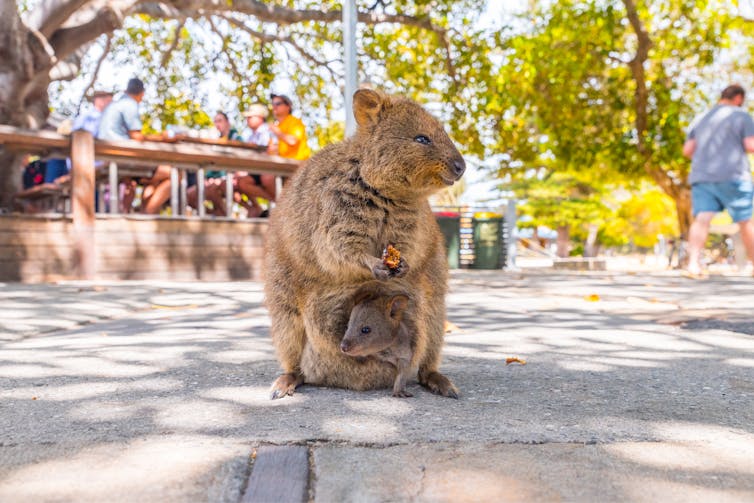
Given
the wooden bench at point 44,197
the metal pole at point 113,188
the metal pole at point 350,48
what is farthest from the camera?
the metal pole at point 350,48

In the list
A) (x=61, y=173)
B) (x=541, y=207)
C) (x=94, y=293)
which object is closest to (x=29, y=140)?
(x=61, y=173)

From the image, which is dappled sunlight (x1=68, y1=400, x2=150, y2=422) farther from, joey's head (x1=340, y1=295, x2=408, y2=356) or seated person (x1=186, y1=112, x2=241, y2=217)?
seated person (x1=186, y1=112, x2=241, y2=217)

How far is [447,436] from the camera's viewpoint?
2205 mm

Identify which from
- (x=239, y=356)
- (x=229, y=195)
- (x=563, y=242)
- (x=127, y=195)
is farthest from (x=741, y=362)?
(x=563, y=242)

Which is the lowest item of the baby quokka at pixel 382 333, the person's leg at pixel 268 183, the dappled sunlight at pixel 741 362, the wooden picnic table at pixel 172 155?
the dappled sunlight at pixel 741 362

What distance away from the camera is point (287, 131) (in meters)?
10.8

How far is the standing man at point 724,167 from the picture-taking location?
9164 mm

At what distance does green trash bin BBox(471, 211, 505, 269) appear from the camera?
734 inches

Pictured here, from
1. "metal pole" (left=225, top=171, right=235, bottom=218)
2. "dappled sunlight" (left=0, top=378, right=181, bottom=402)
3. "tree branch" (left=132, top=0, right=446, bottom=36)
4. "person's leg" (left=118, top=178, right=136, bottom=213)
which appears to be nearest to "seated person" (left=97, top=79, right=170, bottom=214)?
"metal pole" (left=225, top=171, right=235, bottom=218)

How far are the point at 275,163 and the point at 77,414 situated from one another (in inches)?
334

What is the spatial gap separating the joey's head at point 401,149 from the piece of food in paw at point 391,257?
10.2 inches

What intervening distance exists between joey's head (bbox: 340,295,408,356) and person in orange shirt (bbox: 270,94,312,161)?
25.4ft

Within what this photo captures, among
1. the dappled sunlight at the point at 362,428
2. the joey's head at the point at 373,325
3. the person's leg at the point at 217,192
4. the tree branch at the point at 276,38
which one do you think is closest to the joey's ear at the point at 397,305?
the joey's head at the point at 373,325

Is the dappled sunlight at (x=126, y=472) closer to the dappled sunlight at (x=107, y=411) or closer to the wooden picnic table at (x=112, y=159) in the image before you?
the dappled sunlight at (x=107, y=411)
